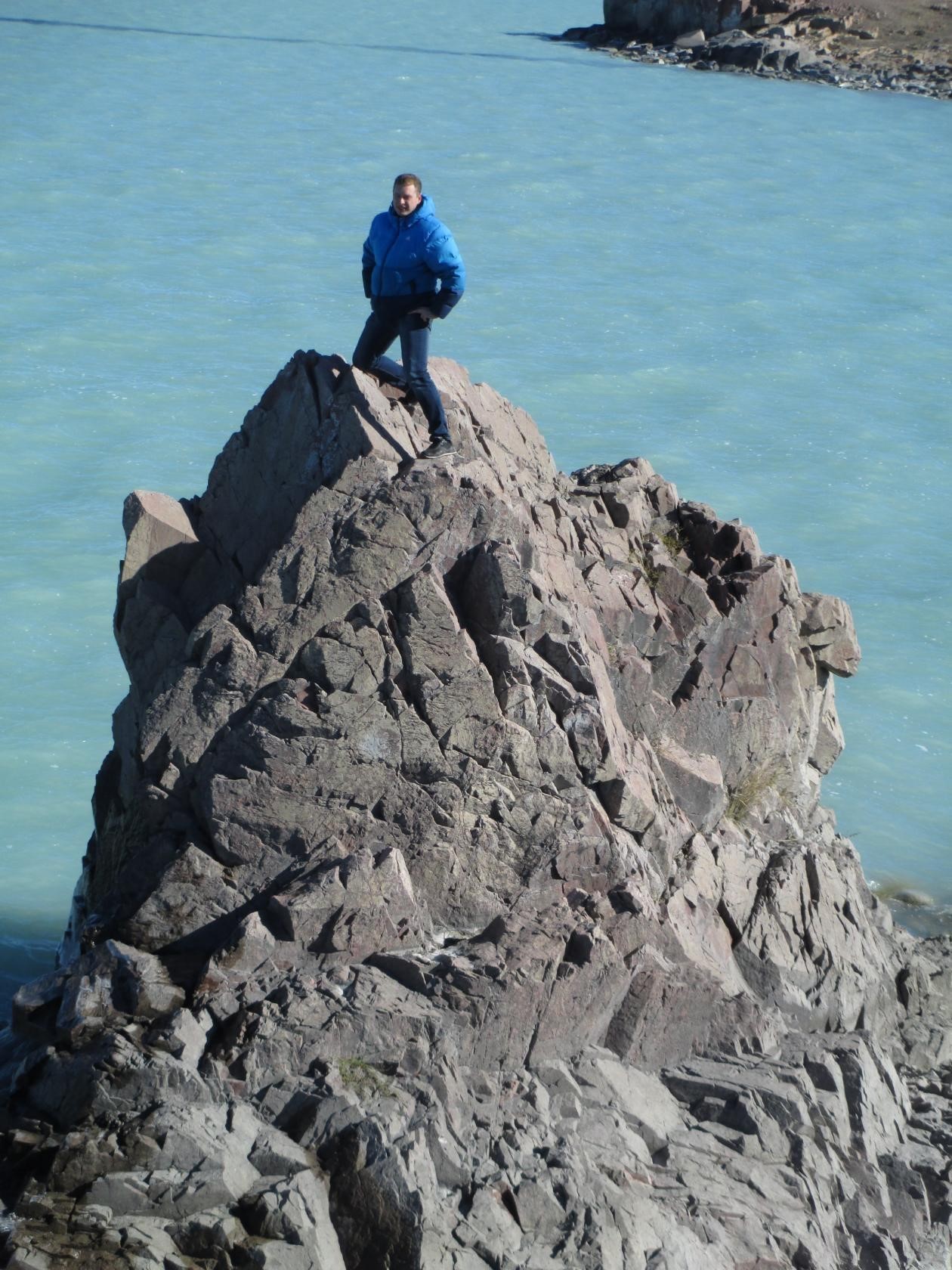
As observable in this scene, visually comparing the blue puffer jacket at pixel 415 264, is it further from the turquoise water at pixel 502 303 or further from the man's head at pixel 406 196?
the turquoise water at pixel 502 303

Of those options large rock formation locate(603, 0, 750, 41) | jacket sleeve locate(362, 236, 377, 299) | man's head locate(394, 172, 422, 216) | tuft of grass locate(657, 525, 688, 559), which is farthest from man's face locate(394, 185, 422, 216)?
large rock formation locate(603, 0, 750, 41)

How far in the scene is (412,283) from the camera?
11.8m

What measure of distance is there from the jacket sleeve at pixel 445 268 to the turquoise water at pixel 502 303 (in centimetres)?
770

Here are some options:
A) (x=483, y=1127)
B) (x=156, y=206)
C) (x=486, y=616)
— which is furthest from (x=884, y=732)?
(x=156, y=206)

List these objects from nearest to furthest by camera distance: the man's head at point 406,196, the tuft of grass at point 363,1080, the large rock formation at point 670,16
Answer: the tuft of grass at point 363,1080 < the man's head at point 406,196 < the large rock formation at point 670,16

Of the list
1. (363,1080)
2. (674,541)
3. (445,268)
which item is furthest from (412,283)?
(363,1080)

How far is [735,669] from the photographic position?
41.5 feet

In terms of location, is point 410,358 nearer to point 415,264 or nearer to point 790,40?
point 415,264

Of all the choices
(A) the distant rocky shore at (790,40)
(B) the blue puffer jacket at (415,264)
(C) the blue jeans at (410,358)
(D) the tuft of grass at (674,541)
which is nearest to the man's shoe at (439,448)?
(C) the blue jeans at (410,358)

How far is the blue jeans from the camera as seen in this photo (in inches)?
456

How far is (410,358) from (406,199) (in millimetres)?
1163

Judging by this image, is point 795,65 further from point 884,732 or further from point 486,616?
point 486,616

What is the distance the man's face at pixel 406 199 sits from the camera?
11.6m

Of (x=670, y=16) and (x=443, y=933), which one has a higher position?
(x=670, y=16)
